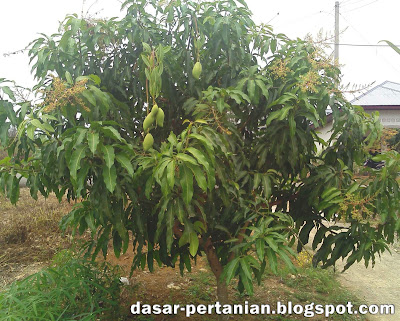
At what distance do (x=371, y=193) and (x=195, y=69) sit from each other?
45.4 inches

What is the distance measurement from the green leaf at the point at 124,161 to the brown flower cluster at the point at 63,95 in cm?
25

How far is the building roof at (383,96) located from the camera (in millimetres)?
9383

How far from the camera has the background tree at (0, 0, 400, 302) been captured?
169cm

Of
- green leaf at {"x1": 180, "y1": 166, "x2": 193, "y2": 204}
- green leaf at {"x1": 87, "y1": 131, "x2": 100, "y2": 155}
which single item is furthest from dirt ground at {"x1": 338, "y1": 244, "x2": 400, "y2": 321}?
green leaf at {"x1": 87, "y1": 131, "x2": 100, "y2": 155}

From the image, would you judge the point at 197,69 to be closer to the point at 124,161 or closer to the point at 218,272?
the point at 124,161

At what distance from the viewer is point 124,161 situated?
1550 millimetres

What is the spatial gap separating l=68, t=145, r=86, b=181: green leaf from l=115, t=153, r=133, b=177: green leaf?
0.15 metres

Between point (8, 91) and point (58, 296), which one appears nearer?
point (8, 91)

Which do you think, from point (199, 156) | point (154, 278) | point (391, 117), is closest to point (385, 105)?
point (391, 117)

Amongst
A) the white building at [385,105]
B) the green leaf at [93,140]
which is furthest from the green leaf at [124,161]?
the white building at [385,105]

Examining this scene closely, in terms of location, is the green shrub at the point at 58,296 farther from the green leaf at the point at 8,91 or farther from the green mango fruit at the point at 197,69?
the green mango fruit at the point at 197,69

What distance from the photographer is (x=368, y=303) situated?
11.6 ft

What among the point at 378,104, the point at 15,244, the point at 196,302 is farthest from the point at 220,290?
the point at 378,104

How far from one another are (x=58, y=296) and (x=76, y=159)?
114 centimetres
